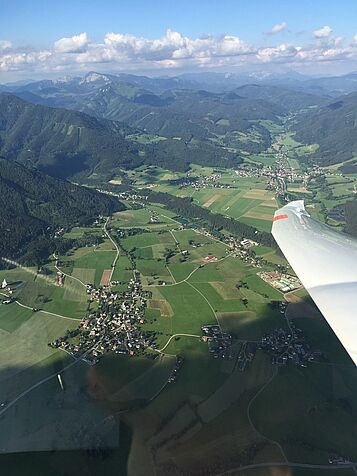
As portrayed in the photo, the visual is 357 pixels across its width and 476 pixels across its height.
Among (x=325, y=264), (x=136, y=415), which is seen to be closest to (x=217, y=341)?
(x=136, y=415)

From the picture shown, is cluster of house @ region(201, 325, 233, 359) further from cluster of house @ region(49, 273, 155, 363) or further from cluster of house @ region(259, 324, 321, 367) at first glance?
cluster of house @ region(49, 273, 155, 363)

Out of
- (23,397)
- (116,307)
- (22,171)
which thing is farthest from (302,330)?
(22,171)

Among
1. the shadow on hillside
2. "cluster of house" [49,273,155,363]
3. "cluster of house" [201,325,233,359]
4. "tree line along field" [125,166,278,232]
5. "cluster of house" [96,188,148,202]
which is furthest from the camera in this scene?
"cluster of house" [96,188,148,202]

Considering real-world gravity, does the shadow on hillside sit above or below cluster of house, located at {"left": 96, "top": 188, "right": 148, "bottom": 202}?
above

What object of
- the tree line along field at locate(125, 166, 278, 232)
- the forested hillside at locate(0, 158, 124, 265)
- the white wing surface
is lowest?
the tree line along field at locate(125, 166, 278, 232)

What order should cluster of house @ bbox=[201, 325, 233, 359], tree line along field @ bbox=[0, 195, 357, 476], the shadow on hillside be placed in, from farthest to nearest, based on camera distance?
cluster of house @ bbox=[201, 325, 233, 359] < tree line along field @ bbox=[0, 195, 357, 476] < the shadow on hillside

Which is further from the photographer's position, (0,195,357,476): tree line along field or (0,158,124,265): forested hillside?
(0,158,124,265): forested hillside

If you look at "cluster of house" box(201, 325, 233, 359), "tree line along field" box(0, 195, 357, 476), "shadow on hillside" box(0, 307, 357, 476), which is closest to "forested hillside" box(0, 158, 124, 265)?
"tree line along field" box(0, 195, 357, 476)
